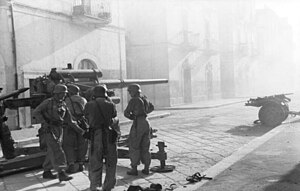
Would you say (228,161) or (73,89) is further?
(73,89)

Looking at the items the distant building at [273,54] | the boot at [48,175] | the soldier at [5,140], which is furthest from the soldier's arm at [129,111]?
the distant building at [273,54]

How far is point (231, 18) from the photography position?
30.9 metres

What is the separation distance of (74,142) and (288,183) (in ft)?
10.9

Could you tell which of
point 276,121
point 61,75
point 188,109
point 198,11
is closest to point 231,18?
point 198,11

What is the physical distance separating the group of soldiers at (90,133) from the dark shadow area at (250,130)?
462 cm

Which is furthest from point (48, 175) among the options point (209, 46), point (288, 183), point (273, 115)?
point (209, 46)

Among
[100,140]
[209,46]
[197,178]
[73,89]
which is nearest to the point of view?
[100,140]

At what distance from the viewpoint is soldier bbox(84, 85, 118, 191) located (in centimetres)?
448

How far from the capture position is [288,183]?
183 inches

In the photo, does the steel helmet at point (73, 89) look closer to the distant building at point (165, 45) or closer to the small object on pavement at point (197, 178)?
the small object on pavement at point (197, 178)

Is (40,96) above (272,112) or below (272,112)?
above

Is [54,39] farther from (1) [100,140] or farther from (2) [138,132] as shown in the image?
(1) [100,140]

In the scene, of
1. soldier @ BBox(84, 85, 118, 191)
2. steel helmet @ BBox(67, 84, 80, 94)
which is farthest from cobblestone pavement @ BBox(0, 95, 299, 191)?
steel helmet @ BBox(67, 84, 80, 94)

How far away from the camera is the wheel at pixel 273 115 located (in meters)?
10.5
